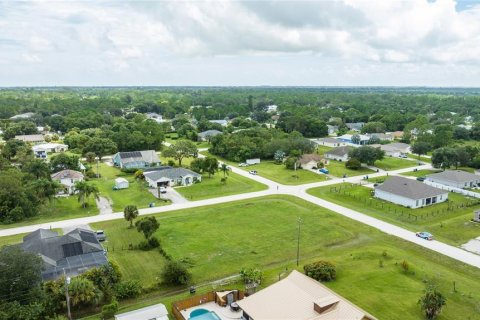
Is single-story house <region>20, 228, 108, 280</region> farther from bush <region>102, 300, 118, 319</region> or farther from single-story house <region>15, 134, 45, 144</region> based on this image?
single-story house <region>15, 134, 45, 144</region>

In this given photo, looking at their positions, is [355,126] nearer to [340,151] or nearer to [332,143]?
[332,143]

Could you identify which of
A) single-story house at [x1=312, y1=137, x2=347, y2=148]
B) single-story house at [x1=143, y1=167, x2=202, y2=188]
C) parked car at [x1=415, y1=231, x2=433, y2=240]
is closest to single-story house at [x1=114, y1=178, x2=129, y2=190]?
single-story house at [x1=143, y1=167, x2=202, y2=188]

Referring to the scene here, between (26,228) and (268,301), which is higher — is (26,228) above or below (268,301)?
below

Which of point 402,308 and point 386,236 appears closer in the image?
point 402,308

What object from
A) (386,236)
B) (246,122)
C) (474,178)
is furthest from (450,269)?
(246,122)

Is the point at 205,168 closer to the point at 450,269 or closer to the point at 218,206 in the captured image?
the point at 218,206

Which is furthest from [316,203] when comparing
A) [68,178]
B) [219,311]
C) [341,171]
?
[68,178]
